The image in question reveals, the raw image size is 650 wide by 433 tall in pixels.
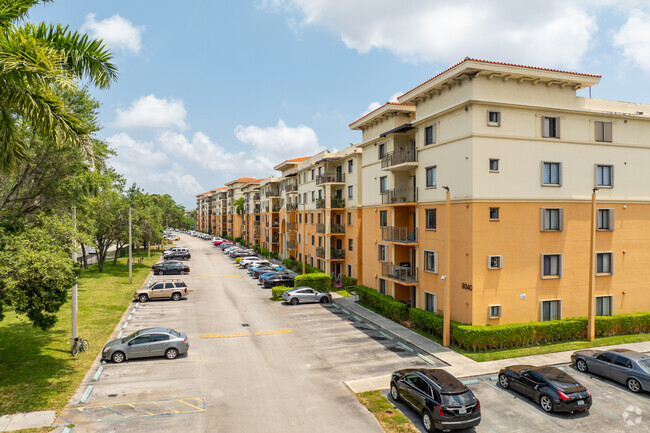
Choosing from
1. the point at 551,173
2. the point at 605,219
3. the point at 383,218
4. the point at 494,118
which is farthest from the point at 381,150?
the point at 605,219

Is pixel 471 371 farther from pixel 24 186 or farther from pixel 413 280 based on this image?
pixel 24 186

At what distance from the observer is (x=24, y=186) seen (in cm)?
2195

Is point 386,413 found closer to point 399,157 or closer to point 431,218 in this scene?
point 431,218

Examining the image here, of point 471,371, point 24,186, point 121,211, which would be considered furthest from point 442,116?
point 121,211

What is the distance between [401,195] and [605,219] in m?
13.1

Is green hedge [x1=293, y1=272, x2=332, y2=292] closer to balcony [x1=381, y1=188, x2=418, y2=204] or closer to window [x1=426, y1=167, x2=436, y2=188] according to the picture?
balcony [x1=381, y1=188, x2=418, y2=204]

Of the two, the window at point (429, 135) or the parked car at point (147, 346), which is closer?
the parked car at point (147, 346)

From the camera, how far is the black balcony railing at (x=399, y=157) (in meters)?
28.5

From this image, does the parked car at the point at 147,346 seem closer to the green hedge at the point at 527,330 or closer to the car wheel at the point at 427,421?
the car wheel at the point at 427,421

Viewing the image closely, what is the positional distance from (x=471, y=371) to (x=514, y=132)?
1374cm

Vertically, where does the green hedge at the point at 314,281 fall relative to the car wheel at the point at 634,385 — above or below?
above

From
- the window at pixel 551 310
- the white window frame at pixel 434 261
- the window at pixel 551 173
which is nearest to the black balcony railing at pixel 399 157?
the white window frame at pixel 434 261

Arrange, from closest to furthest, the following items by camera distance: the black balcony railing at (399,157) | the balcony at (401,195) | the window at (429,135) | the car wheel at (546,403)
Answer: the car wheel at (546,403) → the window at (429,135) → the black balcony railing at (399,157) → the balcony at (401,195)

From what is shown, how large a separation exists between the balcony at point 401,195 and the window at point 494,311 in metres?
8.88
